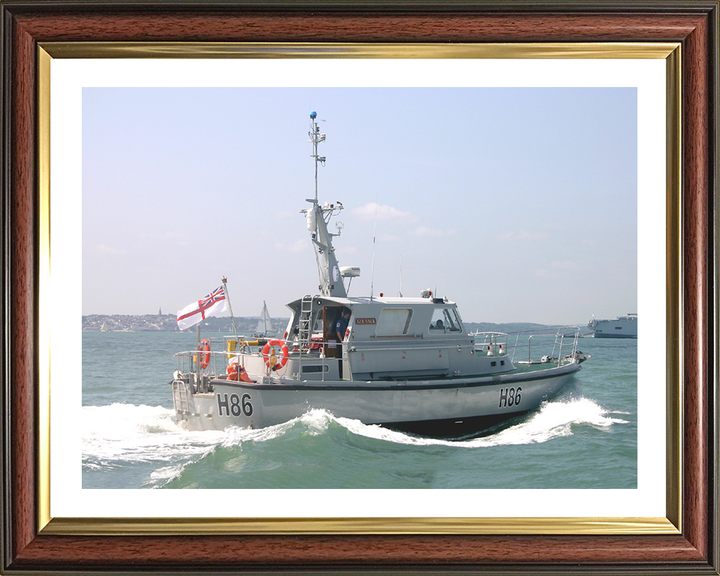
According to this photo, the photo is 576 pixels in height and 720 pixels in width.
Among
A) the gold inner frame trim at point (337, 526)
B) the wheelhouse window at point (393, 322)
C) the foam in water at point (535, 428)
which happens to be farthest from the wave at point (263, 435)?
the gold inner frame trim at point (337, 526)

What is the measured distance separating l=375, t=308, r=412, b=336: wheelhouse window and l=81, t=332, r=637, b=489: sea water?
72.9 inches

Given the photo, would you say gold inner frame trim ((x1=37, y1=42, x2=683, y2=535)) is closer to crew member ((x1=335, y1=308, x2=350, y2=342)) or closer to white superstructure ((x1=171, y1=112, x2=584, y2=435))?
white superstructure ((x1=171, y1=112, x2=584, y2=435))

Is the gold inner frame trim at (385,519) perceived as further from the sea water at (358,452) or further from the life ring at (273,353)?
the life ring at (273,353)

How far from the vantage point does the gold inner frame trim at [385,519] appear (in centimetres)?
304

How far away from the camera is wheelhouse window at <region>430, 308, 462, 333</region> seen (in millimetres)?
10109

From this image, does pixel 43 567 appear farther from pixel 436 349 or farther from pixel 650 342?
pixel 436 349

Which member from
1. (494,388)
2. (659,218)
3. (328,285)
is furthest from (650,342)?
(328,285)

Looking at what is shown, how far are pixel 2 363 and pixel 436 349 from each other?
293 inches

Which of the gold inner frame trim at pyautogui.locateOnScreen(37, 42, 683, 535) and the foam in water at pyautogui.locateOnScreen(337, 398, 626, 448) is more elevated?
the gold inner frame trim at pyautogui.locateOnScreen(37, 42, 683, 535)

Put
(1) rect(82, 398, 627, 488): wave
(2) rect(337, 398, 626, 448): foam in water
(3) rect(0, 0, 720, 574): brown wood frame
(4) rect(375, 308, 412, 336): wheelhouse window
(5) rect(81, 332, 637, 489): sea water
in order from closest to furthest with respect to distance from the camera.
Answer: (3) rect(0, 0, 720, 574): brown wood frame
(5) rect(81, 332, 637, 489): sea water
(1) rect(82, 398, 627, 488): wave
(2) rect(337, 398, 626, 448): foam in water
(4) rect(375, 308, 412, 336): wheelhouse window

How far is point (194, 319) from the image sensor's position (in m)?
7.45

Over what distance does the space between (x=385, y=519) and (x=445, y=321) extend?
732 cm

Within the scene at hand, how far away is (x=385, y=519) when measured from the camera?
3.05 m

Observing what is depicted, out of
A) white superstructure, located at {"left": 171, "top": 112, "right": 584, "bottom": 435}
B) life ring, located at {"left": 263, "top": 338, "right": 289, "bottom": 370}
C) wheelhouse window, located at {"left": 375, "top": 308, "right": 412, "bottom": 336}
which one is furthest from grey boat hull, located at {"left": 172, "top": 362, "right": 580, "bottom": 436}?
wheelhouse window, located at {"left": 375, "top": 308, "right": 412, "bottom": 336}
